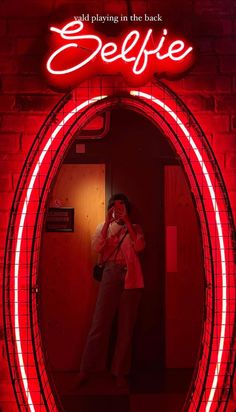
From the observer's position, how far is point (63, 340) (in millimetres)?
5188

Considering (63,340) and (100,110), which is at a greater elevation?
(100,110)

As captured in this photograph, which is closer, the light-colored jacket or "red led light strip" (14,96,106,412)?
"red led light strip" (14,96,106,412)

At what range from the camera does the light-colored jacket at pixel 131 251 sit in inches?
190

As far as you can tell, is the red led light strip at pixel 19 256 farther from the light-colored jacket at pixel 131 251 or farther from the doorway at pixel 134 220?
the doorway at pixel 134 220

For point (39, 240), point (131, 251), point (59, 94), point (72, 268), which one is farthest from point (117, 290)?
point (59, 94)

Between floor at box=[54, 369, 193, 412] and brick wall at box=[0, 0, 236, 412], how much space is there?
1.28m

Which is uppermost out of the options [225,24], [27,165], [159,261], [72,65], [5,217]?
[225,24]

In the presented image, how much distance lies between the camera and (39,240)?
3.12m

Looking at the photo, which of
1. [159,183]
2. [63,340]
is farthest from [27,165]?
[63,340]

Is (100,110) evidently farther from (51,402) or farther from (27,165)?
(51,402)

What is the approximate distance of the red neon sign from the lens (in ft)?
9.71

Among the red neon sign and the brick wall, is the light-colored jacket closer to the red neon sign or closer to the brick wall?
the brick wall

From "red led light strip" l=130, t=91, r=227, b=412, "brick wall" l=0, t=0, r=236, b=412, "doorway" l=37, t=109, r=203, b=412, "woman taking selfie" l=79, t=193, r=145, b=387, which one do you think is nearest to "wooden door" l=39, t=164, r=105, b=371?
"doorway" l=37, t=109, r=203, b=412

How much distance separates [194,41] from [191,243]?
8.32 feet
